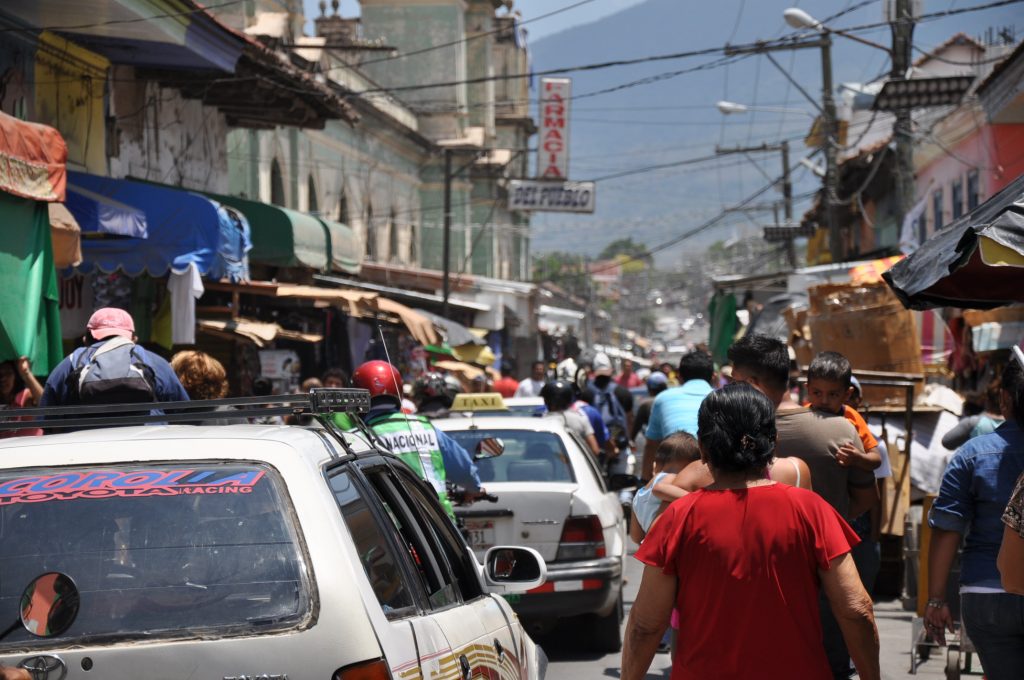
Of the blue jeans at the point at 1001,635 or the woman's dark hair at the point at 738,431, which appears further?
the blue jeans at the point at 1001,635

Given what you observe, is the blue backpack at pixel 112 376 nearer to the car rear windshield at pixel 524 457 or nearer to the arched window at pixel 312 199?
the car rear windshield at pixel 524 457

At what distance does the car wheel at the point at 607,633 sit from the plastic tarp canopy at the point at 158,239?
587 centimetres

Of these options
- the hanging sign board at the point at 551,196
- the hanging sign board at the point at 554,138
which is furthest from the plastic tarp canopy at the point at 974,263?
the hanging sign board at the point at 554,138

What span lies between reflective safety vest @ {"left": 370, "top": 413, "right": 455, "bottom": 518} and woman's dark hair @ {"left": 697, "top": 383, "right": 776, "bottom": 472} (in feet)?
11.3

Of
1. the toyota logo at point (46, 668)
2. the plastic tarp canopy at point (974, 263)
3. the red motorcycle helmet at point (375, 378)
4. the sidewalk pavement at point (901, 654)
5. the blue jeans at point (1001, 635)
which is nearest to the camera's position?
the toyota logo at point (46, 668)

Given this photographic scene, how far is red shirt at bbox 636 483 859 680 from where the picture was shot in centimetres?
415

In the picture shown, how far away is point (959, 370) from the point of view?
1692 centimetres

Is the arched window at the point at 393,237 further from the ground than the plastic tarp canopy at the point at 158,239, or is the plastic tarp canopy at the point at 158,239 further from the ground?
the arched window at the point at 393,237

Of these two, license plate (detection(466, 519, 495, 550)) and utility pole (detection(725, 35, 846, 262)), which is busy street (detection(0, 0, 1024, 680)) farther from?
utility pole (detection(725, 35, 846, 262))

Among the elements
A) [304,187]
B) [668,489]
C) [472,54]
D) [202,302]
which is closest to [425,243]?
[472,54]

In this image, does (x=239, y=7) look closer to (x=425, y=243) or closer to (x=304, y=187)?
(x=304, y=187)

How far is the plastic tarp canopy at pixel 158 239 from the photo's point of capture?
1354 cm

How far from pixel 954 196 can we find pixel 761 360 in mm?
21951

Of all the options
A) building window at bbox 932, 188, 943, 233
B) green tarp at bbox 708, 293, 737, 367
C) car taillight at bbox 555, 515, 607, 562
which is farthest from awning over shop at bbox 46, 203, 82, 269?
green tarp at bbox 708, 293, 737, 367
